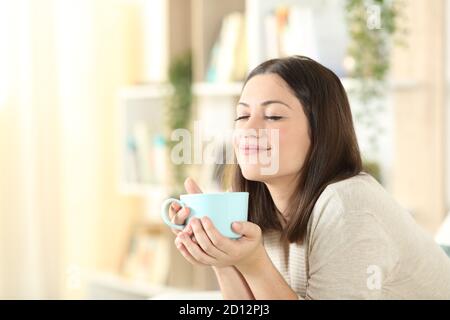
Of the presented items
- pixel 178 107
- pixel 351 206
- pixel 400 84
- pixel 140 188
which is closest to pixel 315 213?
pixel 351 206

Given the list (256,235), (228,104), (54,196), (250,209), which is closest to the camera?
(256,235)

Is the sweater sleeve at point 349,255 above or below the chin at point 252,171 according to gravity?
below

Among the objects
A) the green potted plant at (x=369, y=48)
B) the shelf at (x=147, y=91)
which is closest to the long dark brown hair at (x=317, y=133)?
the green potted plant at (x=369, y=48)

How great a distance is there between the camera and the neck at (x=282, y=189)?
0.78 metres

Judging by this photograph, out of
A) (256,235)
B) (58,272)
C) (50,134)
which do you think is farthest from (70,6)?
(256,235)

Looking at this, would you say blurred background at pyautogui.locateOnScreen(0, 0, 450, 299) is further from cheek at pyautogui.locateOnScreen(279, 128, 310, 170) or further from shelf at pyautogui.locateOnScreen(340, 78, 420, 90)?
cheek at pyautogui.locateOnScreen(279, 128, 310, 170)

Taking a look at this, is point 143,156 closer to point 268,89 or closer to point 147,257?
point 147,257

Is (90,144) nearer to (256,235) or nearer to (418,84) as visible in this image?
(418,84)

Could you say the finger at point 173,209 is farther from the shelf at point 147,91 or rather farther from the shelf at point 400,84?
the shelf at point 147,91

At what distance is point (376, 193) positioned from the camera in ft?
2.49

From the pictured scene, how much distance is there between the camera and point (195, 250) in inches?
26.5

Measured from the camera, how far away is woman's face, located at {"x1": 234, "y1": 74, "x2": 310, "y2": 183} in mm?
712

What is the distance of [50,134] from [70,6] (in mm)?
495

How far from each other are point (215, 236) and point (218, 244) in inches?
0.4
